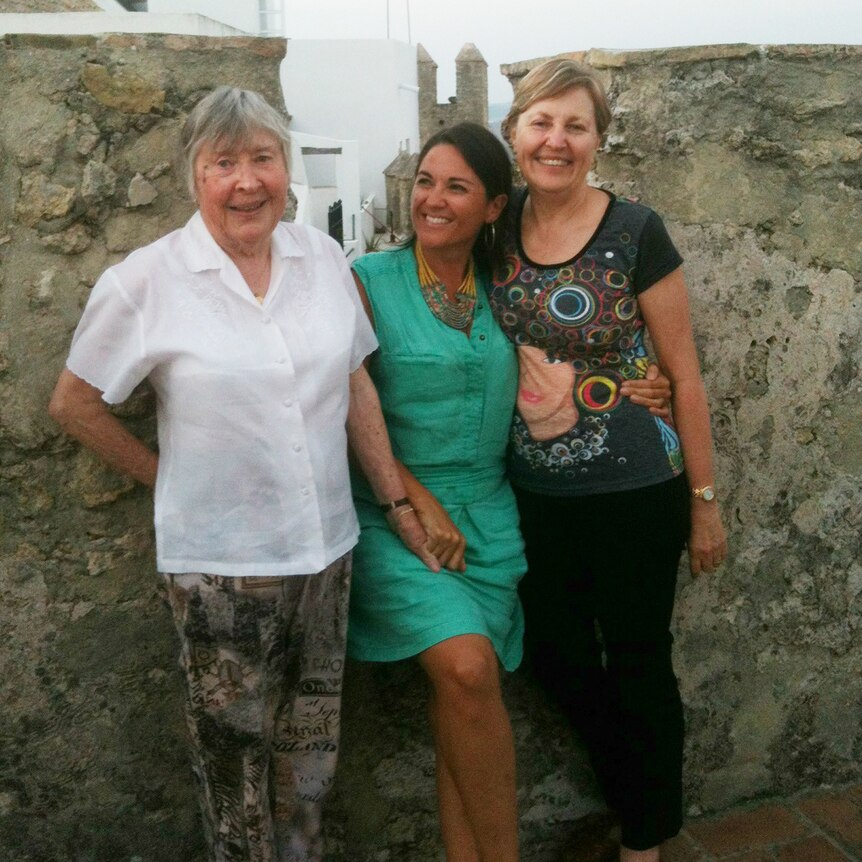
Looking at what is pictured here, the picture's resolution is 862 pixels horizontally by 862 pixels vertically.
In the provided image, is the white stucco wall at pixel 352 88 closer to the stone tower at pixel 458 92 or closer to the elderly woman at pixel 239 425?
the stone tower at pixel 458 92

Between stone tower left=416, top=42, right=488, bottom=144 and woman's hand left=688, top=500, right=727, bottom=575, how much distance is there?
1425 inches

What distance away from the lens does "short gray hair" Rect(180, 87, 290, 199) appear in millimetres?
2127

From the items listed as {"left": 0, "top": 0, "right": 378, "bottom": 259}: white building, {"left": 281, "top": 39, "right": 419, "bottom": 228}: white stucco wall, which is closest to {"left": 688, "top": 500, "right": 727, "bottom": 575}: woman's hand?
{"left": 0, "top": 0, "right": 378, "bottom": 259}: white building

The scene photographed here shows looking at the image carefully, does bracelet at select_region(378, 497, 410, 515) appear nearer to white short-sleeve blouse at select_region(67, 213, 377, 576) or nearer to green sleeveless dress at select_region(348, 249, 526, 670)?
green sleeveless dress at select_region(348, 249, 526, 670)

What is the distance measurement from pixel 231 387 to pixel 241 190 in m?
0.39

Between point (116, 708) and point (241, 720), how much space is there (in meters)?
0.56

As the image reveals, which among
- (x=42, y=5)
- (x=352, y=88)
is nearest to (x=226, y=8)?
(x=352, y=88)

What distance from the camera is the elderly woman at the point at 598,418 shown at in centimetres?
253

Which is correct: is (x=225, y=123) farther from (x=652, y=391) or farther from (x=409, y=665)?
(x=409, y=665)

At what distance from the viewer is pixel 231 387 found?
2115mm

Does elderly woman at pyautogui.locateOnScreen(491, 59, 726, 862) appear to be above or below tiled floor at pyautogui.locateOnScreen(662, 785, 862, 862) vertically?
above

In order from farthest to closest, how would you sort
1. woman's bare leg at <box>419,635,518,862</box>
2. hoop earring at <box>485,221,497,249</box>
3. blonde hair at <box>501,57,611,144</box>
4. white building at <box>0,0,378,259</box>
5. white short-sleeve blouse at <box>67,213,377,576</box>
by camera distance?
white building at <box>0,0,378,259</box>
hoop earring at <box>485,221,497,249</box>
blonde hair at <box>501,57,611,144</box>
woman's bare leg at <box>419,635,518,862</box>
white short-sleeve blouse at <box>67,213,377,576</box>

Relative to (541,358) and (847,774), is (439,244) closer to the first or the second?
(541,358)

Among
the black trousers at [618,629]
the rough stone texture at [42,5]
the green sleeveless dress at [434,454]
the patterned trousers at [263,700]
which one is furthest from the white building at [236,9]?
the patterned trousers at [263,700]
